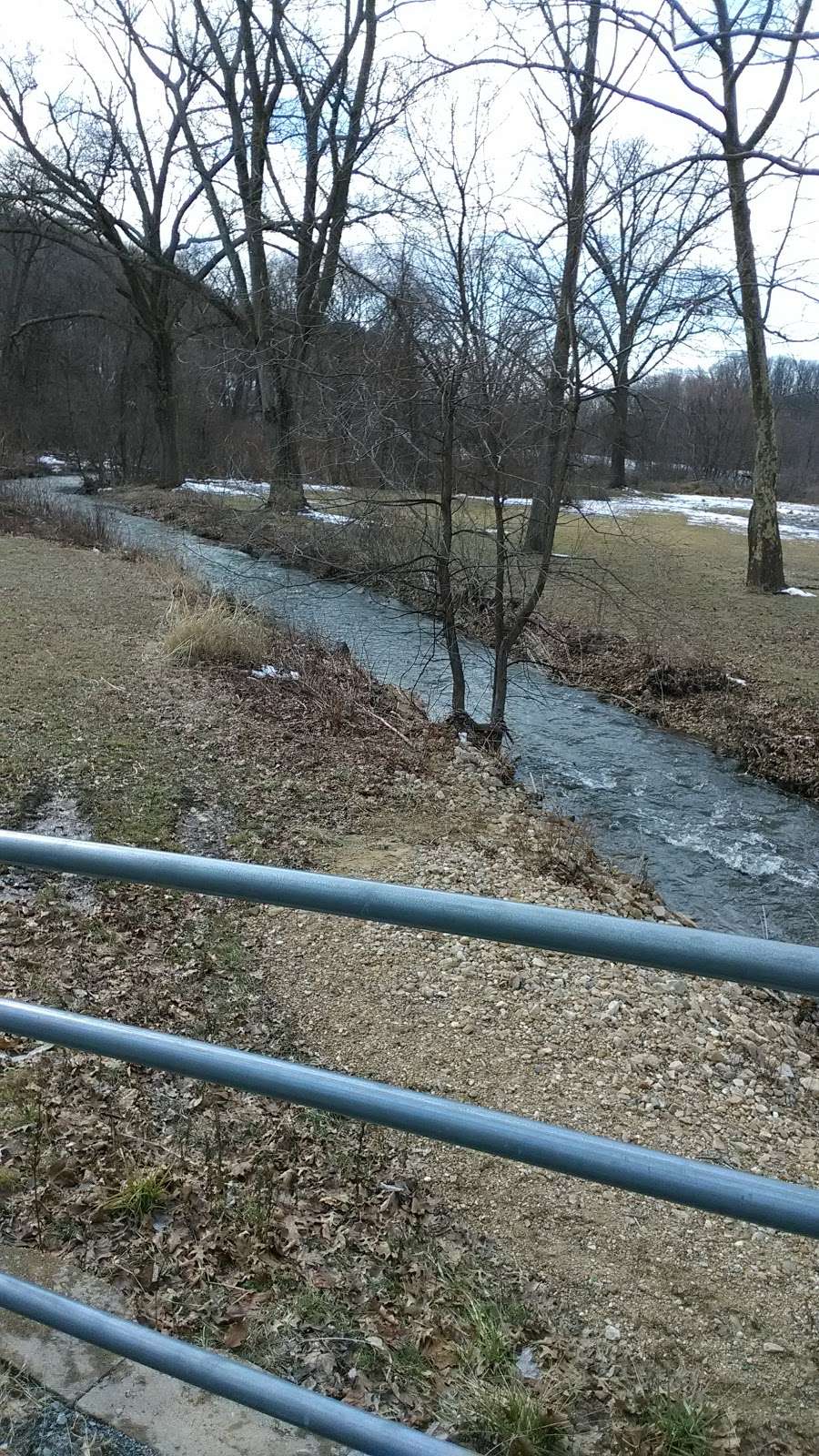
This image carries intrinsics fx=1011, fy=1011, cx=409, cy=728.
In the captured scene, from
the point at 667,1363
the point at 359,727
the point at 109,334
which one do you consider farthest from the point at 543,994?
the point at 109,334

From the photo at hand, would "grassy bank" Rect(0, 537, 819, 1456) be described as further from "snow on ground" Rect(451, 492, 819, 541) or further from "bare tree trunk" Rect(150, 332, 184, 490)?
"bare tree trunk" Rect(150, 332, 184, 490)

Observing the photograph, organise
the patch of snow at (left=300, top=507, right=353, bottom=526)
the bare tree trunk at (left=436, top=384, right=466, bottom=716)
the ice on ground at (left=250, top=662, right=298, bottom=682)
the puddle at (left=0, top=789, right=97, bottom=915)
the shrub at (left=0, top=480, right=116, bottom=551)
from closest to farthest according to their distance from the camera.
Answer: the puddle at (left=0, top=789, right=97, bottom=915), the bare tree trunk at (left=436, top=384, right=466, bottom=716), the patch of snow at (left=300, top=507, right=353, bottom=526), the ice on ground at (left=250, top=662, right=298, bottom=682), the shrub at (left=0, top=480, right=116, bottom=551)

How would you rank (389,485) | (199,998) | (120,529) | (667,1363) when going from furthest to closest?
(120,529) → (389,485) → (199,998) → (667,1363)

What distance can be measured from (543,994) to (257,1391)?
365cm

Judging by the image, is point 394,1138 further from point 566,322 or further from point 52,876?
point 566,322

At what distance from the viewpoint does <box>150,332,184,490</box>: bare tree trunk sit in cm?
3543

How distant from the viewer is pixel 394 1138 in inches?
145

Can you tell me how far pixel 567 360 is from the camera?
26.6 feet

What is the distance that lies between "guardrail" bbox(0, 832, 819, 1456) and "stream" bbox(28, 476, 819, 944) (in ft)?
18.8

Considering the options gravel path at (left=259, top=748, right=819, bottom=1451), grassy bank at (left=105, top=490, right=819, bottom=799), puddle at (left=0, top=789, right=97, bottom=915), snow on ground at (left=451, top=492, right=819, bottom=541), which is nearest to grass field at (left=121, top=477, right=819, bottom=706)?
grassy bank at (left=105, top=490, right=819, bottom=799)

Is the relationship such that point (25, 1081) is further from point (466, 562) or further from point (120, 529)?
point (120, 529)

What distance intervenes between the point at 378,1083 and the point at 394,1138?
260 cm

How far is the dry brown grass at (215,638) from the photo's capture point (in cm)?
1095

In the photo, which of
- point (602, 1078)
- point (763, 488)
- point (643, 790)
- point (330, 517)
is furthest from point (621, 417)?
point (763, 488)
